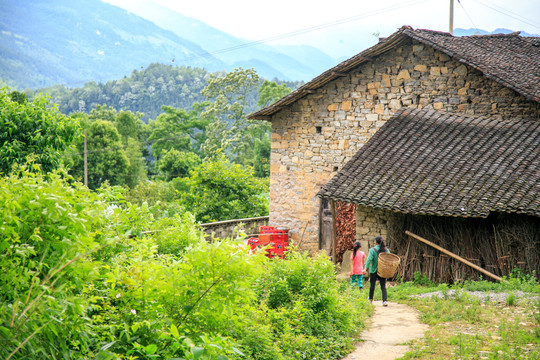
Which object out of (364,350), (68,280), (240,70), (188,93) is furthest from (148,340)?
(188,93)

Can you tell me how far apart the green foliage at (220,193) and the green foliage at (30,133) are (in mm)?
7459

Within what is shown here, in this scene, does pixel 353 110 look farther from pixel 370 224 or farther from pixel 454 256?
pixel 454 256

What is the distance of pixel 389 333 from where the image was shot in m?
7.54

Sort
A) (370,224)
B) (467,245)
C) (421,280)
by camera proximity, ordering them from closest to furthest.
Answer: (467,245)
(421,280)
(370,224)

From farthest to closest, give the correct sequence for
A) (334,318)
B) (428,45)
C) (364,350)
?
(428,45), (334,318), (364,350)

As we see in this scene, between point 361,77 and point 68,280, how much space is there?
37.6 ft

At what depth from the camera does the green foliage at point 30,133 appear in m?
10.9

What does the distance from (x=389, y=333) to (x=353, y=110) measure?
25.2ft

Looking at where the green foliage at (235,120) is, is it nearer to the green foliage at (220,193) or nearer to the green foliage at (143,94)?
the green foliage at (220,193)

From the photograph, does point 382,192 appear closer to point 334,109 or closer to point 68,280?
point 334,109

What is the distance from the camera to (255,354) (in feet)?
19.4

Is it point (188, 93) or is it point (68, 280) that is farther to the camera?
point (188, 93)

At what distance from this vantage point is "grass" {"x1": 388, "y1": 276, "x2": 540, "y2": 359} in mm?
6402

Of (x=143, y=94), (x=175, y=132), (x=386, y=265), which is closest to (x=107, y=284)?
(x=386, y=265)
